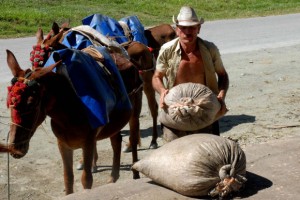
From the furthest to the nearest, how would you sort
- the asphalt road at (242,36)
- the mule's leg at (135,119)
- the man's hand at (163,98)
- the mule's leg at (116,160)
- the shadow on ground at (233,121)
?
1. the asphalt road at (242,36)
2. the shadow on ground at (233,121)
3. the mule's leg at (135,119)
4. the mule's leg at (116,160)
5. the man's hand at (163,98)

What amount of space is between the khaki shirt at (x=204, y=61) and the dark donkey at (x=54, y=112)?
0.61 metres

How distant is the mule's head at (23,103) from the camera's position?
17.3ft

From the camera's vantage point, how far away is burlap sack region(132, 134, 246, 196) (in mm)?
4793

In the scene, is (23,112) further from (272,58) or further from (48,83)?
(272,58)

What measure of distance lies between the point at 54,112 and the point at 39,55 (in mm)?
543

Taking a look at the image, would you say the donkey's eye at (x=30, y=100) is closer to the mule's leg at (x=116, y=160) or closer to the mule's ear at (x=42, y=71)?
the mule's ear at (x=42, y=71)

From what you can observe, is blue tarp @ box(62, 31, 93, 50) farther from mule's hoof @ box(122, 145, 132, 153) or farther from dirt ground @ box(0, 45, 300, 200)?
mule's hoof @ box(122, 145, 132, 153)

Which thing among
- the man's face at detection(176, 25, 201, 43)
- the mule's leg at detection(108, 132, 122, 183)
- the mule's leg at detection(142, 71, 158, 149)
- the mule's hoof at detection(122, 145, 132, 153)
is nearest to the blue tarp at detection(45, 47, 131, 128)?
the man's face at detection(176, 25, 201, 43)

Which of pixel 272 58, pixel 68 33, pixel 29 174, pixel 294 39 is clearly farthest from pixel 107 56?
pixel 294 39

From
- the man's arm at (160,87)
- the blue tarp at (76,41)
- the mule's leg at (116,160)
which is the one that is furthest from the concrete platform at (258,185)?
the blue tarp at (76,41)

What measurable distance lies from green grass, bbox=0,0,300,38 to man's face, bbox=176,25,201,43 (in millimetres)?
13158

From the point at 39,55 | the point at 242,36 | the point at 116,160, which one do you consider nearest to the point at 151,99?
the point at 116,160

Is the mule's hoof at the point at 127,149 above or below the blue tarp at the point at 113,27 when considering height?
below

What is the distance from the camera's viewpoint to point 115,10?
75.3ft
